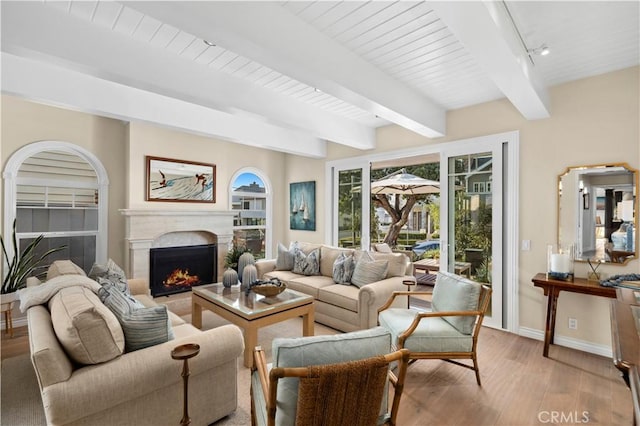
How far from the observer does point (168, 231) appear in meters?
4.68

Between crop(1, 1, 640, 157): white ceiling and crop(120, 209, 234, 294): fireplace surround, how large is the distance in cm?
159

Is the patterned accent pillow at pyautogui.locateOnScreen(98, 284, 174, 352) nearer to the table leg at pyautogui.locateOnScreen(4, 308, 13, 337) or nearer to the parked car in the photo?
the table leg at pyautogui.locateOnScreen(4, 308, 13, 337)

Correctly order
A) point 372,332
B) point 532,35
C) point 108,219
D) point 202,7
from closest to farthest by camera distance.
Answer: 1. point 372,332
2. point 202,7
3. point 532,35
4. point 108,219

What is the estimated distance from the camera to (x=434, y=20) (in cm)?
212

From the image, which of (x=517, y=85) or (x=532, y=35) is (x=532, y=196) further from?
(x=532, y=35)

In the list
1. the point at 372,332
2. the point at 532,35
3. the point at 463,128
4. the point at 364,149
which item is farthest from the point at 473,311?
the point at 364,149

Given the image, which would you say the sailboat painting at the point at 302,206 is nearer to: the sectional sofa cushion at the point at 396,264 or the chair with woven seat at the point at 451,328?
the sectional sofa cushion at the point at 396,264

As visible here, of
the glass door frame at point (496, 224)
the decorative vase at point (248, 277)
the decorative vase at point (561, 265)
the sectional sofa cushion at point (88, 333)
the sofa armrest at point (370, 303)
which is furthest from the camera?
the glass door frame at point (496, 224)

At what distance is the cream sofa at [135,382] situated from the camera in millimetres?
1455

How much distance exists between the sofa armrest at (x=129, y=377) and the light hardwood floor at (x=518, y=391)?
1.30 m

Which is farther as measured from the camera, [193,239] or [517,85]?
[193,239]

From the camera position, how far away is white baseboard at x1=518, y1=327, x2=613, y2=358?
2955mm

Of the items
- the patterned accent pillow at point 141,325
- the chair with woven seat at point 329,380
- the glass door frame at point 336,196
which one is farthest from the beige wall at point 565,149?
the patterned accent pillow at point 141,325

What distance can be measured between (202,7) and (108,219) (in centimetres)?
385
